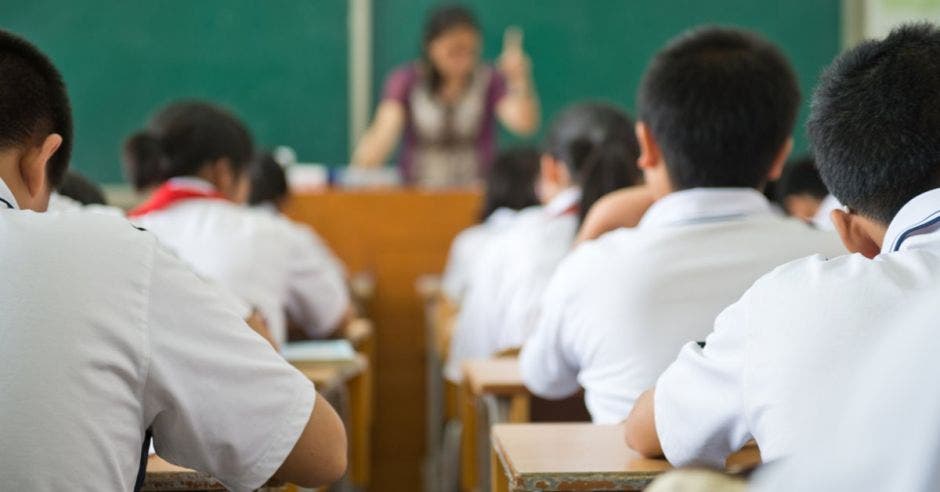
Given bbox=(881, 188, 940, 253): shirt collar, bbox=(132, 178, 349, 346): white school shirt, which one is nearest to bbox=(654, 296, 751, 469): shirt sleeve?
bbox=(881, 188, 940, 253): shirt collar

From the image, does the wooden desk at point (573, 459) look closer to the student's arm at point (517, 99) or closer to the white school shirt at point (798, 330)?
the white school shirt at point (798, 330)

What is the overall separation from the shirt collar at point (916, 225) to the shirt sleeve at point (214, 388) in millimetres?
614

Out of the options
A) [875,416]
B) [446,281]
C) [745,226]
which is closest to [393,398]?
[446,281]

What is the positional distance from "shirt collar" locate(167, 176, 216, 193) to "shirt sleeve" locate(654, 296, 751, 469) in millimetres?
1682

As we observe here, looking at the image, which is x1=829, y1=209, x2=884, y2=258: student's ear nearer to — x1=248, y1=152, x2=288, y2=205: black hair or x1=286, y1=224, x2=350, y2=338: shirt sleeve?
x1=286, y1=224, x2=350, y2=338: shirt sleeve

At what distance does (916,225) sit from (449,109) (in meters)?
4.48

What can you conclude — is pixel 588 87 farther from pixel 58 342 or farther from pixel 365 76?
pixel 58 342

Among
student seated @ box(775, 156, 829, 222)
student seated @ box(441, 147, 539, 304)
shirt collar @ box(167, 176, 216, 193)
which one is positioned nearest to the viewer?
shirt collar @ box(167, 176, 216, 193)

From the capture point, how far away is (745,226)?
1.69 meters

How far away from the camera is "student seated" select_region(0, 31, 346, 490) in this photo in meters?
1.18

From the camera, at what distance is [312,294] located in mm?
3139

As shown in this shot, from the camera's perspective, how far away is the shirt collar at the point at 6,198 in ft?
4.19

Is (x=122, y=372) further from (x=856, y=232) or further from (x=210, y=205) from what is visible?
(x=210, y=205)

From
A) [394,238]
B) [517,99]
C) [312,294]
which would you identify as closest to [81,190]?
[312,294]
